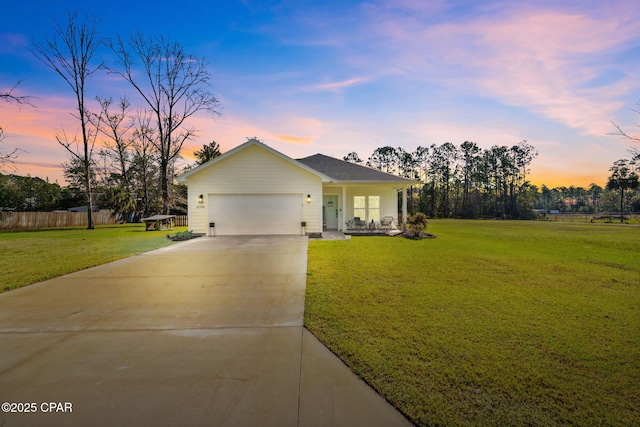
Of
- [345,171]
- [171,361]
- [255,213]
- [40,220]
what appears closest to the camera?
[171,361]

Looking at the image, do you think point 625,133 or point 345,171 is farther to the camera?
point 345,171

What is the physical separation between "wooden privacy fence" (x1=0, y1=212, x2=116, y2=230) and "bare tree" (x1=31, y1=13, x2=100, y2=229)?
4.09 m

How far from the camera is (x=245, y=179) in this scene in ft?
49.2

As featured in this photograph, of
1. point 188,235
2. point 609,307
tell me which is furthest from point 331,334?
point 188,235

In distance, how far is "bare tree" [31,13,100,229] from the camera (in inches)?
913

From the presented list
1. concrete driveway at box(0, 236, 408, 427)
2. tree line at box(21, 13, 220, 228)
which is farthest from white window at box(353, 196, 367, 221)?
tree line at box(21, 13, 220, 228)

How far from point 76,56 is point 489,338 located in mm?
33661

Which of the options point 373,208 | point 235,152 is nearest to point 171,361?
point 235,152

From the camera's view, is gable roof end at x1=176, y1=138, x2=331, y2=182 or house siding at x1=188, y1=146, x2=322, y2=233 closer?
gable roof end at x1=176, y1=138, x2=331, y2=182

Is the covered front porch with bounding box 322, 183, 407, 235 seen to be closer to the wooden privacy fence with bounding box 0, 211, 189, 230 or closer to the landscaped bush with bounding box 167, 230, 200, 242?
the landscaped bush with bounding box 167, 230, 200, 242

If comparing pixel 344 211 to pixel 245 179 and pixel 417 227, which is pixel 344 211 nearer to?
pixel 417 227

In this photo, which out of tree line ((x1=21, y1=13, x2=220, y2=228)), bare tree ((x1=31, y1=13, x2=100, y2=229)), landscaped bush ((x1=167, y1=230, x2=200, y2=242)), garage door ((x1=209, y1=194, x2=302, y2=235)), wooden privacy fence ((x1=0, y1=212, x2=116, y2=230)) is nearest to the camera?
landscaped bush ((x1=167, y1=230, x2=200, y2=242))

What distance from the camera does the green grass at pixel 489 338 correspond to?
237 centimetres

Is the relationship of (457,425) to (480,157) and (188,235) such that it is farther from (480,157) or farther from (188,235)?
(480,157)
